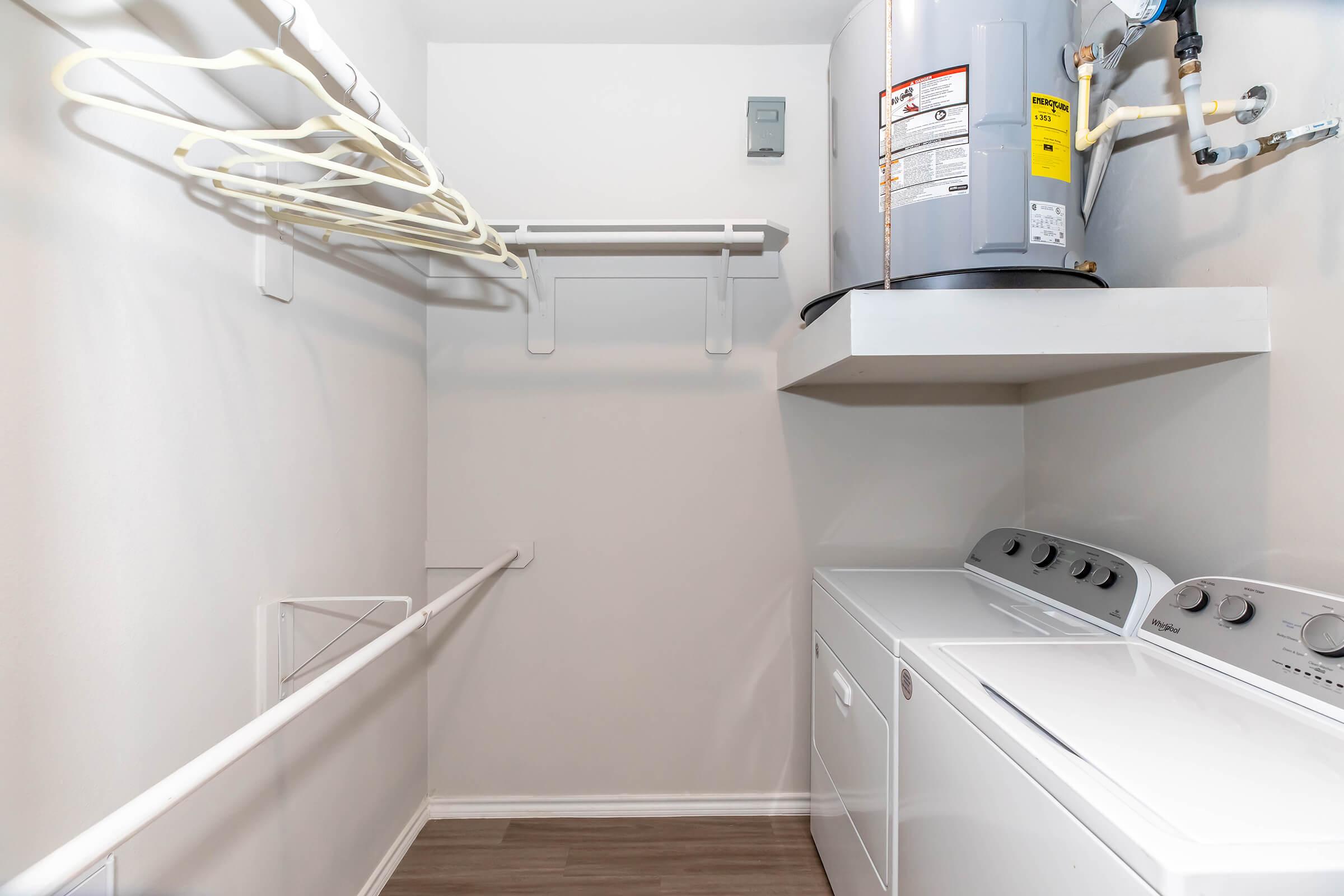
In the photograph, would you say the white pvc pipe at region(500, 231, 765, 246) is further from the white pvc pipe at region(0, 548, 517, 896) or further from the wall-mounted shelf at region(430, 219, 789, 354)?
the white pvc pipe at region(0, 548, 517, 896)

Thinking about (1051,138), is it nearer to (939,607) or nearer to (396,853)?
(939,607)

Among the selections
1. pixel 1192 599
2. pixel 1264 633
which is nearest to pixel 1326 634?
pixel 1264 633

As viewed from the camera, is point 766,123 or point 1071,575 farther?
point 766,123

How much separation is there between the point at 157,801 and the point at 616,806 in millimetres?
1443

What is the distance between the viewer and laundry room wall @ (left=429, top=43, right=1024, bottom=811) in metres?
1.72

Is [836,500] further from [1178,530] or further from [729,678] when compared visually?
[1178,530]

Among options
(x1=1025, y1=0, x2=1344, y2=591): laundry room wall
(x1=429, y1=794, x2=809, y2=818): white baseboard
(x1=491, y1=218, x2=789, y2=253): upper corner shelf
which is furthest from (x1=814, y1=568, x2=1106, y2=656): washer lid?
(x1=491, y1=218, x2=789, y2=253): upper corner shelf

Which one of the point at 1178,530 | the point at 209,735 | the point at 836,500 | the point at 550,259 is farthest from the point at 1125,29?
the point at 209,735

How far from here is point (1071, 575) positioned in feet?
3.93

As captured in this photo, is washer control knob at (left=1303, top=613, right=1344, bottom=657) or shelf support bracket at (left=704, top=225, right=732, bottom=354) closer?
washer control knob at (left=1303, top=613, right=1344, bottom=657)

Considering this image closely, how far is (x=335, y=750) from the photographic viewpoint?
1244 mm

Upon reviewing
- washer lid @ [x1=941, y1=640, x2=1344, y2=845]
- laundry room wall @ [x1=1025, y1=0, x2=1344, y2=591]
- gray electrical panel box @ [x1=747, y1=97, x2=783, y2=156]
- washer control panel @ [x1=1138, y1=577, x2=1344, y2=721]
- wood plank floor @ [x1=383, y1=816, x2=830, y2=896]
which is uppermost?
gray electrical panel box @ [x1=747, y1=97, x2=783, y2=156]

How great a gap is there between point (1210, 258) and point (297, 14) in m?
1.50

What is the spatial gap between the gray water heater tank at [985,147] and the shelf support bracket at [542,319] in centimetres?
98
